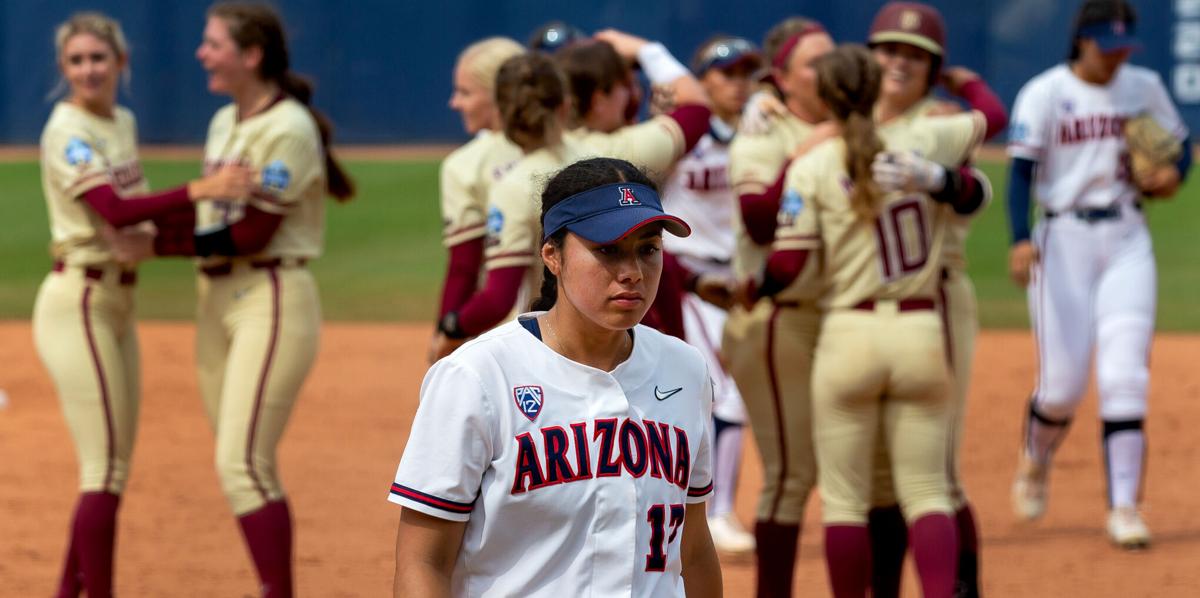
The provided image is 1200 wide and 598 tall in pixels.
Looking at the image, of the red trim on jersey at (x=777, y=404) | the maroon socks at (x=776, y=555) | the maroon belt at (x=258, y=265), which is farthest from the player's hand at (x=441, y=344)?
the maroon socks at (x=776, y=555)

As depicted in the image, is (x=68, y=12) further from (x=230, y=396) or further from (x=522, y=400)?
(x=522, y=400)

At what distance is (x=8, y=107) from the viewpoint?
1928 centimetres

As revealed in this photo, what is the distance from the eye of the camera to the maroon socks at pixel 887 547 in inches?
195

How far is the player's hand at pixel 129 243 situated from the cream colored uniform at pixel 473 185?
96 cm

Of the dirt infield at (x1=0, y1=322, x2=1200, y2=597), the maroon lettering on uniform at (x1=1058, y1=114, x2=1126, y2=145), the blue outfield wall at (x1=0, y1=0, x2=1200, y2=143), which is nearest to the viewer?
the dirt infield at (x1=0, y1=322, x2=1200, y2=597)

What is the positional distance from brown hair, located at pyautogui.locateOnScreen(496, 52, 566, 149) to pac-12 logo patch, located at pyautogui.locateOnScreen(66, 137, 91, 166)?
140 cm

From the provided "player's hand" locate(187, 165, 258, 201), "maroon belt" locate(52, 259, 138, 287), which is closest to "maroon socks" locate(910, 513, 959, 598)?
"player's hand" locate(187, 165, 258, 201)

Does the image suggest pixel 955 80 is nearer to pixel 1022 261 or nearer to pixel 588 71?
pixel 1022 261

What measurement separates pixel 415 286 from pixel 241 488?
340 inches

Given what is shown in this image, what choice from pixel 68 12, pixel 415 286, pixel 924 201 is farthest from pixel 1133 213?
pixel 68 12

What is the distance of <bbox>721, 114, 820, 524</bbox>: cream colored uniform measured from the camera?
193 inches

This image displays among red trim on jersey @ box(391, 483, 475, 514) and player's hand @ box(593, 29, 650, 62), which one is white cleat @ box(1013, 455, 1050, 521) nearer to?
player's hand @ box(593, 29, 650, 62)

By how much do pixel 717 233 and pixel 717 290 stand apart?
1.26 meters

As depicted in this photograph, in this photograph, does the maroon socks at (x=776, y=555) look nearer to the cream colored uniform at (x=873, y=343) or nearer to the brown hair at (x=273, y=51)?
the cream colored uniform at (x=873, y=343)
